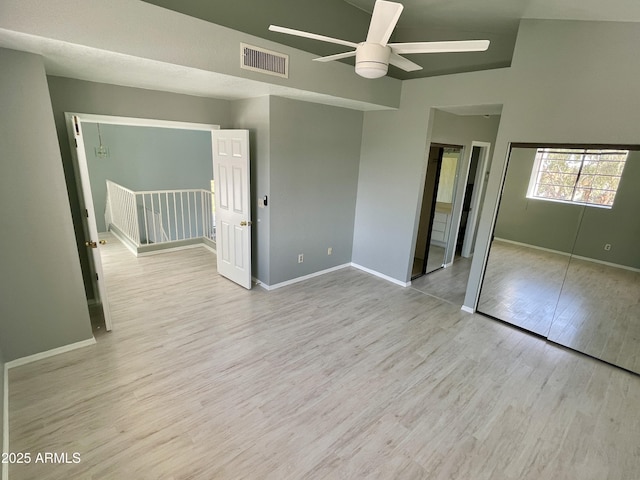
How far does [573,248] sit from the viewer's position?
10.2 ft

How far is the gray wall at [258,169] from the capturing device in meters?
3.72

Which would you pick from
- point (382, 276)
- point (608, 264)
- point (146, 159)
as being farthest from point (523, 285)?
point (146, 159)

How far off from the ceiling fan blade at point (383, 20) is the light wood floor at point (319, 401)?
8.56 feet

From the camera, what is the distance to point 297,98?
368 cm

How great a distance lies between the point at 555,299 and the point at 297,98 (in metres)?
3.77

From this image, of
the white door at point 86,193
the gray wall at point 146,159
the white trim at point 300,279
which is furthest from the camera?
the gray wall at point 146,159

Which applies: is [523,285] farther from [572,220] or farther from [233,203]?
[233,203]

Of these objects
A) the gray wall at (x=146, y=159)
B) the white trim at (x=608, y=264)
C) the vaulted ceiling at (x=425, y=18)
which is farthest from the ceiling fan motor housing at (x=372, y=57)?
the gray wall at (x=146, y=159)

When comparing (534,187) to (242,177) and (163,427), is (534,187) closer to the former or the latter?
(242,177)

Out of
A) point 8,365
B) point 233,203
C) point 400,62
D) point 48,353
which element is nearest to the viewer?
point 400,62

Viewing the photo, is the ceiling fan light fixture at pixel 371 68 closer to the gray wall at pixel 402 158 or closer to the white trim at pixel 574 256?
Result: the gray wall at pixel 402 158

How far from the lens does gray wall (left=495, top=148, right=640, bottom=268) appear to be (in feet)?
9.12

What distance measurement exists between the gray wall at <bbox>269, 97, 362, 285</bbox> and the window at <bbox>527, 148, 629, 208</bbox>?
241 centimetres

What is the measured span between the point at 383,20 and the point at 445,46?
0.42 metres
